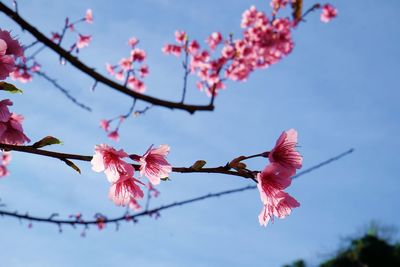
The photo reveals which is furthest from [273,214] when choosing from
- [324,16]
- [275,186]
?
[324,16]

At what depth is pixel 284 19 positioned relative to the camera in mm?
9719

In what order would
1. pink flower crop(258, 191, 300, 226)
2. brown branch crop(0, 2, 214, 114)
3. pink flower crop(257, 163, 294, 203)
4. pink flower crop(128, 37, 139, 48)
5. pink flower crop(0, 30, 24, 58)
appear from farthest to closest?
1. pink flower crop(128, 37, 139, 48)
2. brown branch crop(0, 2, 214, 114)
3. pink flower crop(0, 30, 24, 58)
4. pink flower crop(258, 191, 300, 226)
5. pink flower crop(257, 163, 294, 203)

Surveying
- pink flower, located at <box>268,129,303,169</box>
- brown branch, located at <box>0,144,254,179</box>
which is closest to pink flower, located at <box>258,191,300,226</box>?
pink flower, located at <box>268,129,303,169</box>

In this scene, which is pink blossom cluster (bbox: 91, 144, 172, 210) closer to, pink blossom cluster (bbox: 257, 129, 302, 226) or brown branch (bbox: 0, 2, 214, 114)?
pink blossom cluster (bbox: 257, 129, 302, 226)

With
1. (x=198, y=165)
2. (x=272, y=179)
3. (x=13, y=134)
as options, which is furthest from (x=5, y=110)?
(x=272, y=179)

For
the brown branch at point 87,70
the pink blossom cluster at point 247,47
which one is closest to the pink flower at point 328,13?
the pink blossom cluster at point 247,47

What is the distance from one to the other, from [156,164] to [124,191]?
20 centimetres

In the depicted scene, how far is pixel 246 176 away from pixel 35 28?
2824 millimetres

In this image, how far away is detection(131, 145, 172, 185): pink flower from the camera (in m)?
1.43

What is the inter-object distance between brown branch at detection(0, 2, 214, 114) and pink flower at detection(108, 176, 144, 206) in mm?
2091

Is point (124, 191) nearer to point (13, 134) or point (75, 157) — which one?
point (75, 157)

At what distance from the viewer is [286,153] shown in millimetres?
1450

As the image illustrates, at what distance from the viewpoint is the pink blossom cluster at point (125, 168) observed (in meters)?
1.39

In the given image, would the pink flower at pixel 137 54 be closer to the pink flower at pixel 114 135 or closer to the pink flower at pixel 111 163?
the pink flower at pixel 114 135
